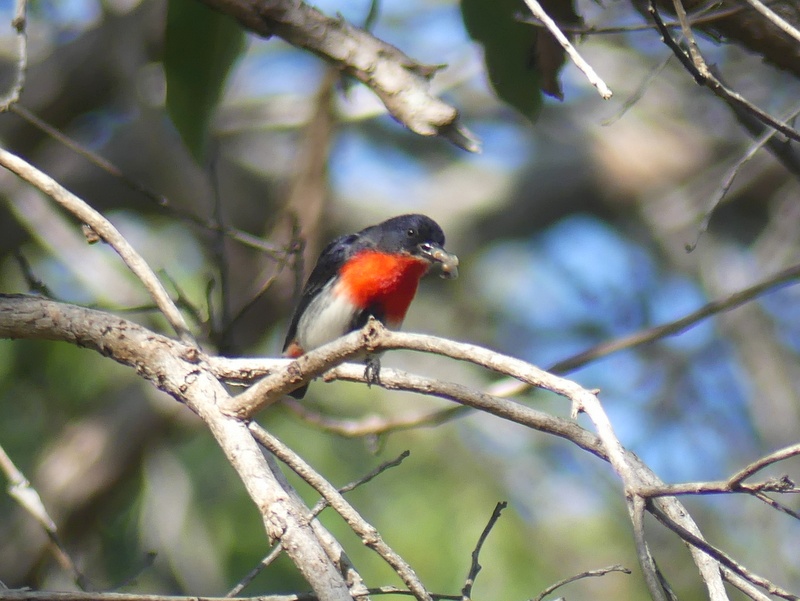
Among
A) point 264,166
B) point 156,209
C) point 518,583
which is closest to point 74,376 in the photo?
point 156,209

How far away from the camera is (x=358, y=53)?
9.27 feet

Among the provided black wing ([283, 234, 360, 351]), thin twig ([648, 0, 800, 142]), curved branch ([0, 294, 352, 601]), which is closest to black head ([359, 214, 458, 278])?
black wing ([283, 234, 360, 351])

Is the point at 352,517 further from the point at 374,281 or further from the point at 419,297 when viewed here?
the point at 419,297

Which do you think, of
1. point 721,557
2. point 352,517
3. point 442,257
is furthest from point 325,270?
point 721,557

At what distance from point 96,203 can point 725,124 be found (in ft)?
15.1

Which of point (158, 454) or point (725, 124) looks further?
point (725, 124)

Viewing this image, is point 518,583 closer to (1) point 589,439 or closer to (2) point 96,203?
(2) point 96,203

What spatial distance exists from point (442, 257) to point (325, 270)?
2.62ft

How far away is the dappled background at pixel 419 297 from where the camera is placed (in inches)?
231

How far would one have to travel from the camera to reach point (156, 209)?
673 centimetres

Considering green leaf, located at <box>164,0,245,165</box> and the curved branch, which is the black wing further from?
the curved branch

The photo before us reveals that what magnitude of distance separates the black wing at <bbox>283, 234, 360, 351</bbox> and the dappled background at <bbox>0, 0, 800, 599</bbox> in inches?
8.3

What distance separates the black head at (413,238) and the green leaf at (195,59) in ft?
6.10

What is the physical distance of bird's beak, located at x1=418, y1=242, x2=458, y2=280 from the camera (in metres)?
4.50
